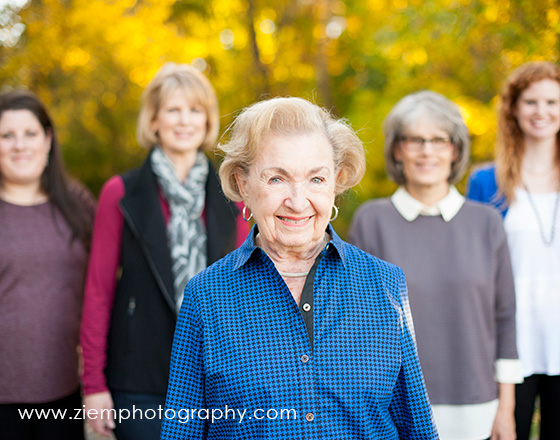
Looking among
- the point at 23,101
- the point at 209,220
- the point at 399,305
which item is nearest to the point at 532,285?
the point at 399,305

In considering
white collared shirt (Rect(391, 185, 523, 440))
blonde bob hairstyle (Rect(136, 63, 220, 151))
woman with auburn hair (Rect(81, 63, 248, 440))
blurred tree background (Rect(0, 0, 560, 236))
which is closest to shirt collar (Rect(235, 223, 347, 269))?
woman with auburn hair (Rect(81, 63, 248, 440))

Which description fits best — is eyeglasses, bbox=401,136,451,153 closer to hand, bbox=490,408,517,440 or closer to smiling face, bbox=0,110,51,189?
hand, bbox=490,408,517,440

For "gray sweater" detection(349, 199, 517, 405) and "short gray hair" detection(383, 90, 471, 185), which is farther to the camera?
"short gray hair" detection(383, 90, 471, 185)

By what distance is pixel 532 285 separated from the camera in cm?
306

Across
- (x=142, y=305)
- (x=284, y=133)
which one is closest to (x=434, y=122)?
(x=284, y=133)

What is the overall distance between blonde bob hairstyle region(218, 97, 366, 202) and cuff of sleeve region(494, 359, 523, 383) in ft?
4.46

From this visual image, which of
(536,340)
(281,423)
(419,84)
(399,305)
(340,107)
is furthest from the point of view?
(340,107)

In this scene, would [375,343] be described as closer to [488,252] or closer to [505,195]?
[488,252]

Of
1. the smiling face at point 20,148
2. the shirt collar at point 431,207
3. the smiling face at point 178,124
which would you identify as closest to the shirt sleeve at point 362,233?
the shirt collar at point 431,207

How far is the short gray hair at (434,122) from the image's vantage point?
2.96 metres

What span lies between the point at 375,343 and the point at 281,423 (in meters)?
0.42

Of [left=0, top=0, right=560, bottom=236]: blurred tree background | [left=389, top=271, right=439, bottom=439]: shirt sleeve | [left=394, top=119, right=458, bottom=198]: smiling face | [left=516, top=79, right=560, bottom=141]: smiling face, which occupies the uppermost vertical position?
[left=0, top=0, right=560, bottom=236]: blurred tree background

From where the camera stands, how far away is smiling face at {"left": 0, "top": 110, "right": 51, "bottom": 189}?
311 cm

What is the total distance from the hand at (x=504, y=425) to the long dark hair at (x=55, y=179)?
2430 mm
